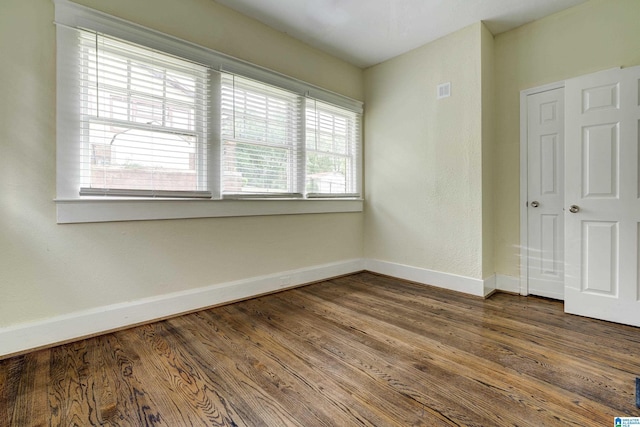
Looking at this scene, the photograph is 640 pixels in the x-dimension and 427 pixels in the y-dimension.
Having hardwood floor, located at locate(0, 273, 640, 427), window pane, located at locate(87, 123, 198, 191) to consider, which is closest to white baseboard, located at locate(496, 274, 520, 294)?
hardwood floor, located at locate(0, 273, 640, 427)

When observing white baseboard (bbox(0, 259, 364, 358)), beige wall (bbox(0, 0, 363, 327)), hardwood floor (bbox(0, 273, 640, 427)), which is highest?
beige wall (bbox(0, 0, 363, 327))

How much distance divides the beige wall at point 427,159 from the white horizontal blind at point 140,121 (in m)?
2.31

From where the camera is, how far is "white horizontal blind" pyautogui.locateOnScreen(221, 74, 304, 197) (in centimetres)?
280

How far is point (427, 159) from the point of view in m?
3.44

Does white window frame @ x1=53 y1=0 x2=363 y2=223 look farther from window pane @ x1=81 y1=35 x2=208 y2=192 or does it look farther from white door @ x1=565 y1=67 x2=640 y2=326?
white door @ x1=565 y1=67 x2=640 y2=326

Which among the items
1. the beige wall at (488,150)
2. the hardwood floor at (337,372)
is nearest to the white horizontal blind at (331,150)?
the beige wall at (488,150)

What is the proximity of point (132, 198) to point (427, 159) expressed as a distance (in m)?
3.07

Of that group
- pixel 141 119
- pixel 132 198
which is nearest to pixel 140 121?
pixel 141 119

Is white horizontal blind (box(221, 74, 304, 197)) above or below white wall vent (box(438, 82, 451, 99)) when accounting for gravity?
below

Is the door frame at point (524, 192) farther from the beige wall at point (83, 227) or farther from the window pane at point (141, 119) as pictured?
the window pane at point (141, 119)

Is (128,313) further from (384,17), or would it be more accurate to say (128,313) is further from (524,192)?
(524,192)

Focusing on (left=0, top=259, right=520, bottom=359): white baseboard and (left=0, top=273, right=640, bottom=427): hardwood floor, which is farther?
(left=0, top=259, right=520, bottom=359): white baseboard

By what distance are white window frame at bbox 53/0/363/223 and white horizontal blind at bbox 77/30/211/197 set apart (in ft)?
0.19

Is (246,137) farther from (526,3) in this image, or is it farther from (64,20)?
(526,3)
